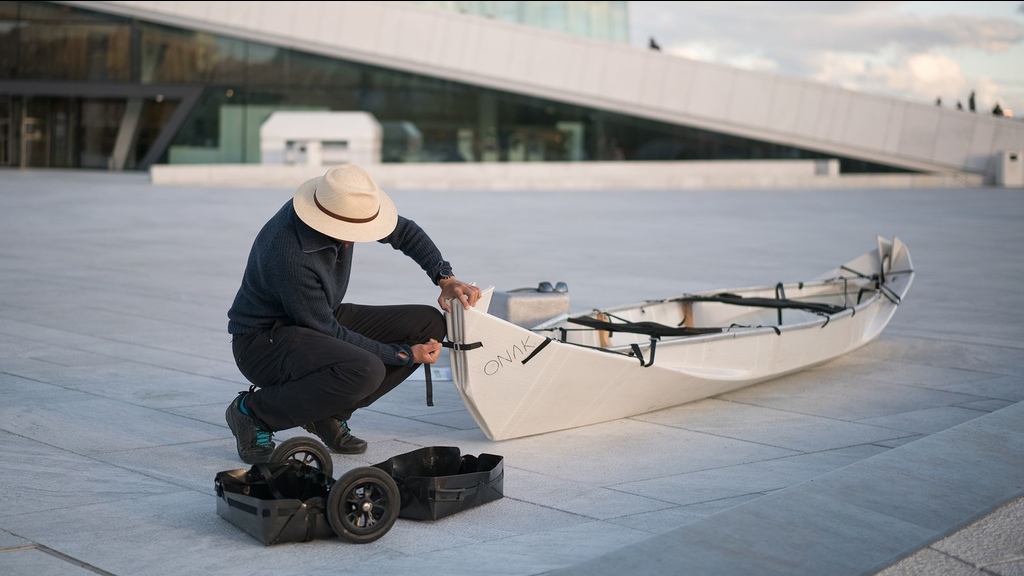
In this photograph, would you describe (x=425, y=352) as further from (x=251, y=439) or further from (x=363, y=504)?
(x=363, y=504)

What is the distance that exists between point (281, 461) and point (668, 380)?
2.65 metres

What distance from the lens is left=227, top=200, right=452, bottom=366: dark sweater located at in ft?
17.5

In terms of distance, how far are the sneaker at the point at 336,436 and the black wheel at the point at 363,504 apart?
1.31 metres

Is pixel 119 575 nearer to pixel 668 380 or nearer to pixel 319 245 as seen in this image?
pixel 319 245

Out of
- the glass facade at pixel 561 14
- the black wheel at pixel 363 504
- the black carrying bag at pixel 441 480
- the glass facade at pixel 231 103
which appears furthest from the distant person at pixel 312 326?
the glass facade at pixel 231 103

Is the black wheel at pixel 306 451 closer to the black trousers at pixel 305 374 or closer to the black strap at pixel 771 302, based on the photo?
the black trousers at pixel 305 374

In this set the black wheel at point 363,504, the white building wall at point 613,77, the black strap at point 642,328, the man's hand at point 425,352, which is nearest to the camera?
the black wheel at point 363,504

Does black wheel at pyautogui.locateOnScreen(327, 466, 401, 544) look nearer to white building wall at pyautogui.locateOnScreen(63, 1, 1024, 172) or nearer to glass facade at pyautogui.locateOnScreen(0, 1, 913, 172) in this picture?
white building wall at pyautogui.locateOnScreen(63, 1, 1024, 172)

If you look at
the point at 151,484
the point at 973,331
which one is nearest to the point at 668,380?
the point at 151,484

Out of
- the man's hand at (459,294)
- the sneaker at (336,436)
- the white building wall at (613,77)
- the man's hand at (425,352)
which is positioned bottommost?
the sneaker at (336,436)

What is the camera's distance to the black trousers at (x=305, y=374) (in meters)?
5.40

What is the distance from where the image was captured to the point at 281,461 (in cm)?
496

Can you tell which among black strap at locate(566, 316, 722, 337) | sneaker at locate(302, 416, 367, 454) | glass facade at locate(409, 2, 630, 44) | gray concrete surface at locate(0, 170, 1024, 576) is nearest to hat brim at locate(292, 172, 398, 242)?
sneaker at locate(302, 416, 367, 454)

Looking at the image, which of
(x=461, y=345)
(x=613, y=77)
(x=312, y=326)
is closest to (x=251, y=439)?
(x=312, y=326)
